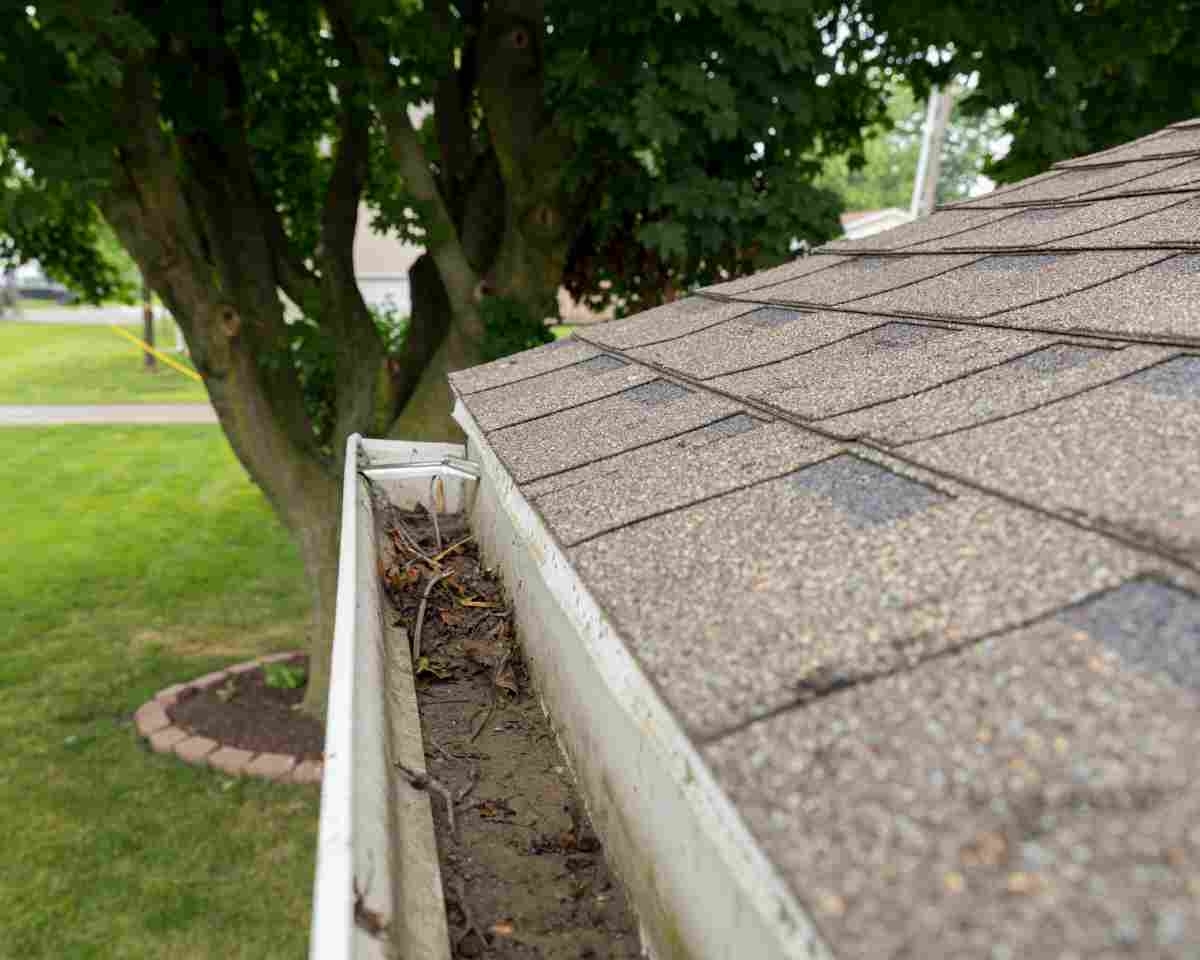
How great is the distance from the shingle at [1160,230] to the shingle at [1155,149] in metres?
0.74

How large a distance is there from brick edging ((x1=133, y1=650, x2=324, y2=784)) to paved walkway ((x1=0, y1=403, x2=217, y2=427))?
Answer: 12841 millimetres

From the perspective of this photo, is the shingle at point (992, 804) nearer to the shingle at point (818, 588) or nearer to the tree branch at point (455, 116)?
the shingle at point (818, 588)

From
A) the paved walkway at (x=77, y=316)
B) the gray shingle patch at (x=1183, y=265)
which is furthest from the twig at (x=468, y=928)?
the paved walkway at (x=77, y=316)

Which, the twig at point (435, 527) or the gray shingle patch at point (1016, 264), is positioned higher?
the gray shingle patch at point (1016, 264)

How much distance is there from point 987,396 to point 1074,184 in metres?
2.15

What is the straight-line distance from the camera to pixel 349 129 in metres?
7.31

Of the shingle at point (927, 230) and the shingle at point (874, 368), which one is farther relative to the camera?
the shingle at point (927, 230)

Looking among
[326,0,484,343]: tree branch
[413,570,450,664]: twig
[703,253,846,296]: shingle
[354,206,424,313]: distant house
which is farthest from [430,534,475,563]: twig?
[354,206,424,313]: distant house

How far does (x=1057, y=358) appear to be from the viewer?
5.55 feet

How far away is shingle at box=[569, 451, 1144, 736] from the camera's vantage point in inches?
36.1

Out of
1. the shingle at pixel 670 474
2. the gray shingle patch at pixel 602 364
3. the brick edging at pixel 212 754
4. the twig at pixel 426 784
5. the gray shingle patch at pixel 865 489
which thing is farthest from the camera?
the brick edging at pixel 212 754

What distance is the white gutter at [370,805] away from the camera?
1076 millimetres

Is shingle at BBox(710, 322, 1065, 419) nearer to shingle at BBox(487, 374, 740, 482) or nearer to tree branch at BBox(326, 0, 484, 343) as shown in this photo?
shingle at BBox(487, 374, 740, 482)

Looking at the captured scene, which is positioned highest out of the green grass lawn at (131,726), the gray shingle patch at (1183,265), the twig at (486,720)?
the gray shingle patch at (1183,265)
